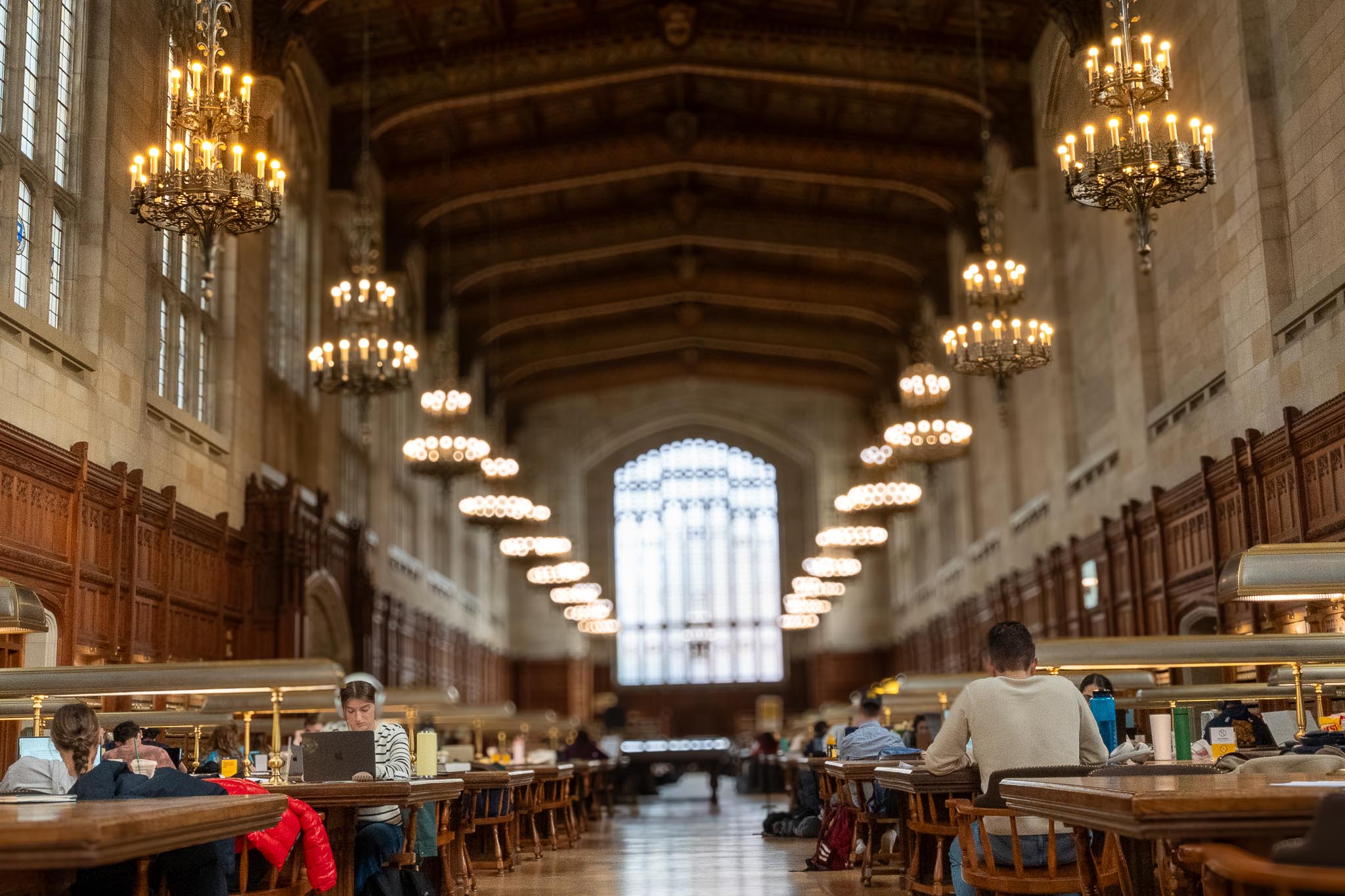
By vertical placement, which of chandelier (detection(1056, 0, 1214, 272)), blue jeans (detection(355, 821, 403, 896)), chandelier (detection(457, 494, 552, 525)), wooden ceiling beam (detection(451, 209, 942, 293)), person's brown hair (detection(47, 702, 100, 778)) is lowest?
blue jeans (detection(355, 821, 403, 896))

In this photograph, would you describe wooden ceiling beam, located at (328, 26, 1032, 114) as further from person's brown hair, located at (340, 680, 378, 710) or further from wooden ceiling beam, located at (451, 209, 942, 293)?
person's brown hair, located at (340, 680, 378, 710)

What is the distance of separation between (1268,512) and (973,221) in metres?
11.7

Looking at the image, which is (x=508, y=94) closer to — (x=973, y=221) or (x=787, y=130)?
(x=787, y=130)

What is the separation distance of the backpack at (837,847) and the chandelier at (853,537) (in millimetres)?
18818

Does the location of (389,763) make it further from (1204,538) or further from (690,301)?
(690,301)

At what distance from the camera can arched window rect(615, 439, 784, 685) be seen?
38344 millimetres

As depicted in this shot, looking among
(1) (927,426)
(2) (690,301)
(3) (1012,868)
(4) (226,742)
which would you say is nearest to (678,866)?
(4) (226,742)

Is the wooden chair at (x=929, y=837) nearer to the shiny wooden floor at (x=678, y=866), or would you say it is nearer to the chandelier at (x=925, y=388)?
the shiny wooden floor at (x=678, y=866)

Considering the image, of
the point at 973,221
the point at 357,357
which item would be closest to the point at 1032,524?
the point at 973,221

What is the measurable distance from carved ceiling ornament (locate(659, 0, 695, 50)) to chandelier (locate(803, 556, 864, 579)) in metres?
12.9

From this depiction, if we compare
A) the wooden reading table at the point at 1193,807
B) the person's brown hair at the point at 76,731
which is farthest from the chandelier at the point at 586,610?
the wooden reading table at the point at 1193,807

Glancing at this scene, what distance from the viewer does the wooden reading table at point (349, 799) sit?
257 inches

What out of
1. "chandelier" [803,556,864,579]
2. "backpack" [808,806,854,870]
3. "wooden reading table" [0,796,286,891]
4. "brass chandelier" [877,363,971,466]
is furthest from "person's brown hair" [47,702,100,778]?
"chandelier" [803,556,864,579]

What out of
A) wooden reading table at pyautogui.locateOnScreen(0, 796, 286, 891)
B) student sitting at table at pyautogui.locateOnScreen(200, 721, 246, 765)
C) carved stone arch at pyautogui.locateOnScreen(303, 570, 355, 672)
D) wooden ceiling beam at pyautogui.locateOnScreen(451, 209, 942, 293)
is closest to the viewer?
wooden reading table at pyautogui.locateOnScreen(0, 796, 286, 891)
